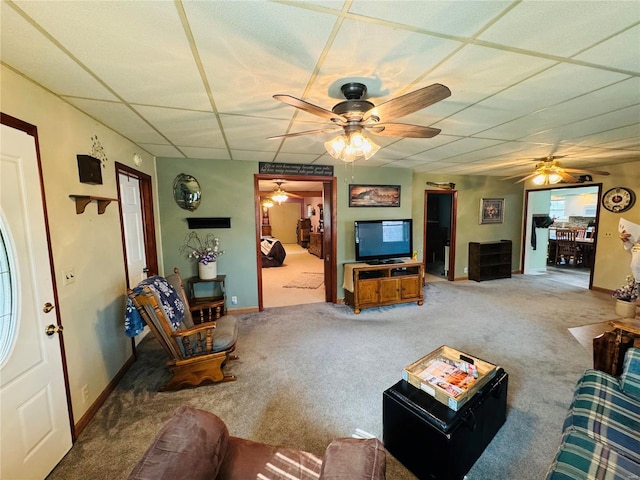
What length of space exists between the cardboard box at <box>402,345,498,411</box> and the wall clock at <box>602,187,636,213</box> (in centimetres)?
523

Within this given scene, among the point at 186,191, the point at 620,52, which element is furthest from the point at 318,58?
the point at 186,191

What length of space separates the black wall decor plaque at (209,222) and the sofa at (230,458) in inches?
122

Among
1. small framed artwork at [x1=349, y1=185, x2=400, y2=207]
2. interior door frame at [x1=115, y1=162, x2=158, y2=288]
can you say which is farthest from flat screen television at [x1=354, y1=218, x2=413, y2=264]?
interior door frame at [x1=115, y1=162, x2=158, y2=288]

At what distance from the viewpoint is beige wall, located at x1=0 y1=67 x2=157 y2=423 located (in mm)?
1675

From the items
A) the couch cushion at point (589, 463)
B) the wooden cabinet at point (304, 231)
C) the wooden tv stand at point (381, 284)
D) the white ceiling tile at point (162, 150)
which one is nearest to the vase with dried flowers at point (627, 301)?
the wooden tv stand at point (381, 284)

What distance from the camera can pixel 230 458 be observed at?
4.04 ft

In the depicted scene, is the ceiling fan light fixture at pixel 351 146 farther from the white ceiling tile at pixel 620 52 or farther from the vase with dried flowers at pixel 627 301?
the vase with dried flowers at pixel 627 301

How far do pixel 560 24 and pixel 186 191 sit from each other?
399 cm

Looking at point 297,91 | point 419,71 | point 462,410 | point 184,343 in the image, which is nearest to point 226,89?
point 297,91

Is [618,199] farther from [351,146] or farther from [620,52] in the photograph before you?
[351,146]

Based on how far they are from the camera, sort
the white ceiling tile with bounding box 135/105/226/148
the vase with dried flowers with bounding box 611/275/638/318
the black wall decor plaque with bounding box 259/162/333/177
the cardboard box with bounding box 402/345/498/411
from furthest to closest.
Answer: the black wall decor plaque with bounding box 259/162/333/177 < the vase with dried flowers with bounding box 611/275/638/318 < the white ceiling tile with bounding box 135/105/226/148 < the cardboard box with bounding box 402/345/498/411

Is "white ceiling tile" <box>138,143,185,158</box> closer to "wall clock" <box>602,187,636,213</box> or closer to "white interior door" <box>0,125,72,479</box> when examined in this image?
"white interior door" <box>0,125,72,479</box>

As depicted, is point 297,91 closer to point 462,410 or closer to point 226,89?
point 226,89

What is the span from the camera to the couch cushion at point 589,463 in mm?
1142
